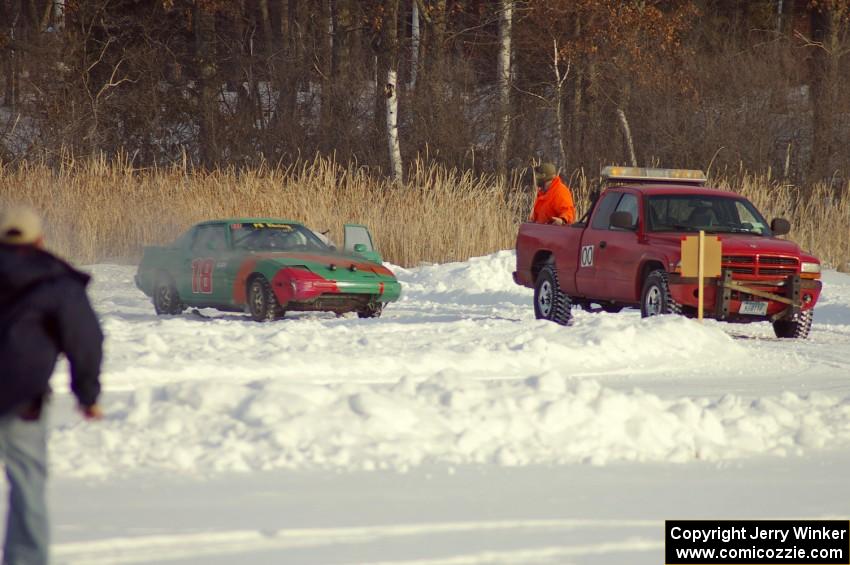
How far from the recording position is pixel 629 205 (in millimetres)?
18078

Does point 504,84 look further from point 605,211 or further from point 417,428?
point 417,428

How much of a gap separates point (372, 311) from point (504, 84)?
21.4 m

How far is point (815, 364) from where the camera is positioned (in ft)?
47.7

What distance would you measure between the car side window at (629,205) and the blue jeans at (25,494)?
41.5 feet

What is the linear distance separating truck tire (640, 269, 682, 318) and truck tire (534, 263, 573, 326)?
1.54 m

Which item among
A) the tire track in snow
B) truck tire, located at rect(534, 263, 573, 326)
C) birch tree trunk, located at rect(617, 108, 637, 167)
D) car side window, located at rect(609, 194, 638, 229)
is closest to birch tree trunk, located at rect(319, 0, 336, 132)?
birch tree trunk, located at rect(617, 108, 637, 167)

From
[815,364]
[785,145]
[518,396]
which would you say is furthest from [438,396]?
[785,145]

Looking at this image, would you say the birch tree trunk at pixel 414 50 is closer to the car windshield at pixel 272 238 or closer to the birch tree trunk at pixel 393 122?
the birch tree trunk at pixel 393 122

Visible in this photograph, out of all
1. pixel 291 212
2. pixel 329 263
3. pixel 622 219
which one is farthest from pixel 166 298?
pixel 291 212

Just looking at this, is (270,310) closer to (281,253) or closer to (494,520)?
(281,253)

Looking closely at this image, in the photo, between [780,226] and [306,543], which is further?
[780,226]

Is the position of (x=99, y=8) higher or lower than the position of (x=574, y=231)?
higher

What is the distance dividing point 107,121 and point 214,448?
122 ft

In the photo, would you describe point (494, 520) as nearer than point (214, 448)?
Yes
